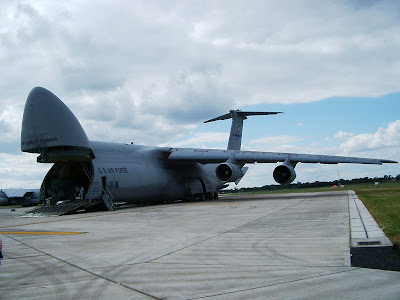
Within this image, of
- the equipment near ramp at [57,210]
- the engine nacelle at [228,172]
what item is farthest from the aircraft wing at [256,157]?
the equipment near ramp at [57,210]

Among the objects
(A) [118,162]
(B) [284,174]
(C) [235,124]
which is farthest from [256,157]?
(A) [118,162]

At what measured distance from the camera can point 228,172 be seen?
2511cm

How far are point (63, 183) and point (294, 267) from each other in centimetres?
2035

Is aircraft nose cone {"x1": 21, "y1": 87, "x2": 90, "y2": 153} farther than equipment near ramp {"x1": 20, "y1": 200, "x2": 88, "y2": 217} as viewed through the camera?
No

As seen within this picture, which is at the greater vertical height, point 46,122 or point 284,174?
point 46,122

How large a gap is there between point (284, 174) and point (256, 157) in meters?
2.09

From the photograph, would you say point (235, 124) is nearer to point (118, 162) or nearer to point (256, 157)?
point (256, 157)

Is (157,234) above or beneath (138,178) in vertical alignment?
beneath

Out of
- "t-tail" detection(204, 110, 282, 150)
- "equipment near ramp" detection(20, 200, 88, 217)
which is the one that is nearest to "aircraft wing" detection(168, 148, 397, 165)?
"t-tail" detection(204, 110, 282, 150)

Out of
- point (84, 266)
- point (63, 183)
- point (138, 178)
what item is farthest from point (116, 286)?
point (63, 183)

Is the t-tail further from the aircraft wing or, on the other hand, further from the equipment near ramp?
the equipment near ramp

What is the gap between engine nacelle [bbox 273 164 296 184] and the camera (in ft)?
84.0

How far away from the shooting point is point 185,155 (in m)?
25.9

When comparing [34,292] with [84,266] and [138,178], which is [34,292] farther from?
[138,178]
